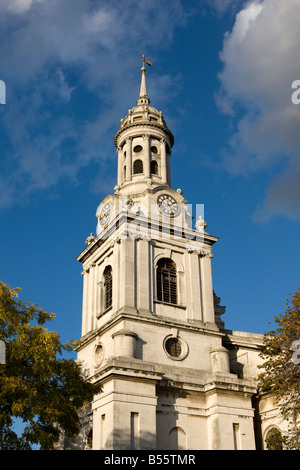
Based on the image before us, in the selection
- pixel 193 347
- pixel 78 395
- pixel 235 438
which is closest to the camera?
pixel 78 395

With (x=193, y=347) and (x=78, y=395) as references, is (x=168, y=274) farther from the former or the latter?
(x=78, y=395)

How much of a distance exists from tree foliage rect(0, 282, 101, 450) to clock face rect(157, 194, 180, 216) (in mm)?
16894

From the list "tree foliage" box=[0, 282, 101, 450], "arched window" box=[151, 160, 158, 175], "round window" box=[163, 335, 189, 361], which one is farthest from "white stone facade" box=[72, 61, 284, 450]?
"tree foliage" box=[0, 282, 101, 450]

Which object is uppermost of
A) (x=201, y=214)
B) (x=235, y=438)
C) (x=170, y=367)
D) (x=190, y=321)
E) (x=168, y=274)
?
(x=201, y=214)

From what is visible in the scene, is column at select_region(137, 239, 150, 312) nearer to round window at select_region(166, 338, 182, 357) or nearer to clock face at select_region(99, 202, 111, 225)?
round window at select_region(166, 338, 182, 357)

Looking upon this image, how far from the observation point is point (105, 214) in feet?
140

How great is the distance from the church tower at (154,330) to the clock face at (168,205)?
81mm

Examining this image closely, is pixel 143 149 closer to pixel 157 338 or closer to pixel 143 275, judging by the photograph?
pixel 143 275

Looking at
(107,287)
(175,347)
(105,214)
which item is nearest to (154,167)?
(105,214)

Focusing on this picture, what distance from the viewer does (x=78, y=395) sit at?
87.5 feet

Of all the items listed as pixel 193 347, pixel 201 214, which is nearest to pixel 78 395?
pixel 193 347

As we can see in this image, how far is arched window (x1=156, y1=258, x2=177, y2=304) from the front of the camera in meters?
38.6

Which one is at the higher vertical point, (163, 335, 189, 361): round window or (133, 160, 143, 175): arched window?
(133, 160, 143, 175): arched window
